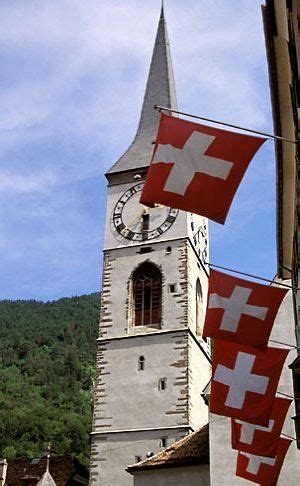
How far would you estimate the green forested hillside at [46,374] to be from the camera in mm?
75312

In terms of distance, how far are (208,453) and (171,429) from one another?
326 inches

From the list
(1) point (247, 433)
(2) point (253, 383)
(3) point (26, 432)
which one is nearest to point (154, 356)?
(1) point (247, 433)

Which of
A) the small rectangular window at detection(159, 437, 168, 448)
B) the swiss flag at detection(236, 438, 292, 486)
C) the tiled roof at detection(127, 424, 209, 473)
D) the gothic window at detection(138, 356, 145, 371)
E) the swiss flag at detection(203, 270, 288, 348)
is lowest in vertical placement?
the swiss flag at detection(236, 438, 292, 486)

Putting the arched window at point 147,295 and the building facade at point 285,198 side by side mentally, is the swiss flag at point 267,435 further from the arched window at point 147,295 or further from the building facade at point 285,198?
the arched window at point 147,295

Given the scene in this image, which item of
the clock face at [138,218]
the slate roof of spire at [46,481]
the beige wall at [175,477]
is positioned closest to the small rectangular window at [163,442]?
the beige wall at [175,477]

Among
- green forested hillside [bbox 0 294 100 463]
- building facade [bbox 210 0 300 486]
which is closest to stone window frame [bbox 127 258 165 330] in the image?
building facade [bbox 210 0 300 486]

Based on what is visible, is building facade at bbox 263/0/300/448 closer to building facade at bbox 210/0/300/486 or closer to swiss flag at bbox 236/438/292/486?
building facade at bbox 210/0/300/486

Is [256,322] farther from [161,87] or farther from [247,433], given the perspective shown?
[161,87]

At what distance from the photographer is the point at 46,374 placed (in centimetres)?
10656

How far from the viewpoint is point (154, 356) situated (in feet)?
97.9

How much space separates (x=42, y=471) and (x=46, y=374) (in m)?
70.4

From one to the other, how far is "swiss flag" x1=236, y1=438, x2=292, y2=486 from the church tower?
44.0ft

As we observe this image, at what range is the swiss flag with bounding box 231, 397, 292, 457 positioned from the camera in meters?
13.0

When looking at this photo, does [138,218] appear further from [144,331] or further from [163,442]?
[163,442]
